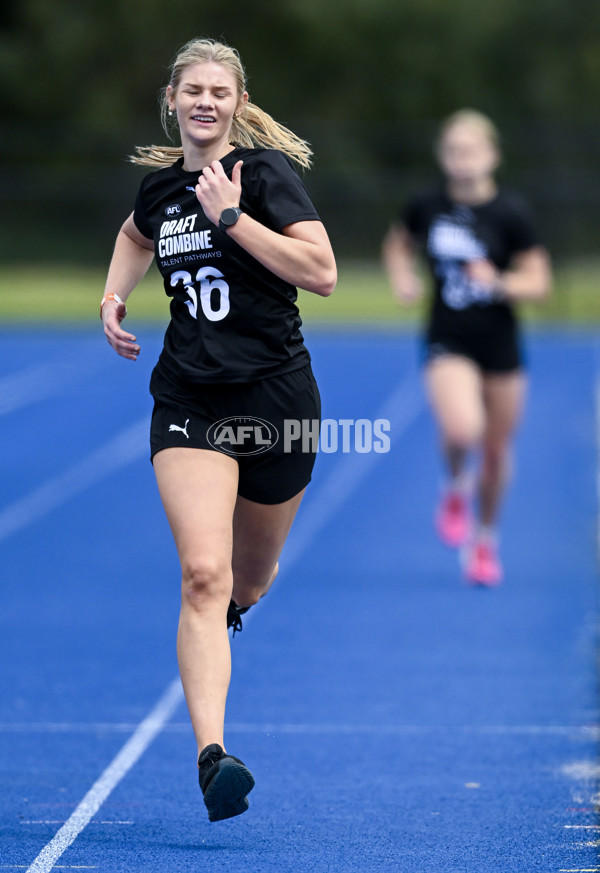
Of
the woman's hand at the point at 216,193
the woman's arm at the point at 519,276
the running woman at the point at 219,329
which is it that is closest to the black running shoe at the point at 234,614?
the running woman at the point at 219,329

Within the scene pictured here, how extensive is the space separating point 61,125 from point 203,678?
40202mm

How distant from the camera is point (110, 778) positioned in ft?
15.6

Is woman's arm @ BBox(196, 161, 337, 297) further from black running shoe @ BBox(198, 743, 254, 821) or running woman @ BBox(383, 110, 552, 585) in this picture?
running woman @ BBox(383, 110, 552, 585)

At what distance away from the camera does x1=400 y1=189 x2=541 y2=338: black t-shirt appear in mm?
7672

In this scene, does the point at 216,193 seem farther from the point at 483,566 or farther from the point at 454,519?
the point at 483,566

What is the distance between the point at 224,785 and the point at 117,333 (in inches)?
50.1

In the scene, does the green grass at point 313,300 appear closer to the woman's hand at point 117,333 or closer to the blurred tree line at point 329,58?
the blurred tree line at point 329,58

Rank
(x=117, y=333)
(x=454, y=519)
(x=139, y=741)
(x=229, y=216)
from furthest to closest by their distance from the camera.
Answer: (x=454, y=519) < (x=139, y=741) < (x=117, y=333) < (x=229, y=216)

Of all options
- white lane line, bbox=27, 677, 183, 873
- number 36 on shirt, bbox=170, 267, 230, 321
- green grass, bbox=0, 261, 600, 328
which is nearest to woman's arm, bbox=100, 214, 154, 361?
number 36 on shirt, bbox=170, 267, 230, 321

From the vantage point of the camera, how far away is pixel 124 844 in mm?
4016

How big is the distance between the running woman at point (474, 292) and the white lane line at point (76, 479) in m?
3.33

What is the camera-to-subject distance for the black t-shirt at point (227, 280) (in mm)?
3811

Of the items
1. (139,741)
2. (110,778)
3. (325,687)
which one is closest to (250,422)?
(110,778)

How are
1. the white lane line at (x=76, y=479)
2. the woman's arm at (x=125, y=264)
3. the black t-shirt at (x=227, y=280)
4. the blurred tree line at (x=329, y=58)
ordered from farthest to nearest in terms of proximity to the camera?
the blurred tree line at (x=329, y=58) → the white lane line at (x=76, y=479) → the woman's arm at (x=125, y=264) → the black t-shirt at (x=227, y=280)
